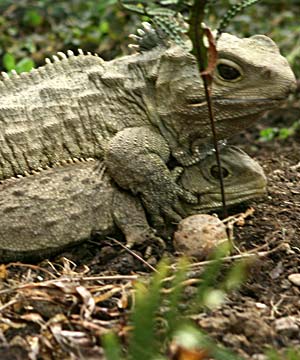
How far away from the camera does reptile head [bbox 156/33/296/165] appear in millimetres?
3836

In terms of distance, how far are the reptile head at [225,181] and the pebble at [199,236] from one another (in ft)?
1.11

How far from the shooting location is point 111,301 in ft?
11.0

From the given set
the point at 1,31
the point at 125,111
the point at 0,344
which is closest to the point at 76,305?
the point at 0,344

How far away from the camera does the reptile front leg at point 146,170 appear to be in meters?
3.90

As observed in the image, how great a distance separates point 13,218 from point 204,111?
1066 millimetres

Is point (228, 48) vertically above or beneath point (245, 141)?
above

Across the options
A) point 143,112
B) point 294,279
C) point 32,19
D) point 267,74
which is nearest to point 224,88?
point 267,74

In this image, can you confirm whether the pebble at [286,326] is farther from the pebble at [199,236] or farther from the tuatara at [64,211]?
the tuatara at [64,211]

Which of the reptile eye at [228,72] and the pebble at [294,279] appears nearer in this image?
the pebble at [294,279]

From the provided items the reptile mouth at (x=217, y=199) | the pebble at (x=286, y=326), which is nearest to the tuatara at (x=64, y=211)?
the reptile mouth at (x=217, y=199)

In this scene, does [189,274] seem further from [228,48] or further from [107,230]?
[228,48]

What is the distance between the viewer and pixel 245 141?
666 centimetres

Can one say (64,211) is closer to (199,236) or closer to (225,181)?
(199,236)

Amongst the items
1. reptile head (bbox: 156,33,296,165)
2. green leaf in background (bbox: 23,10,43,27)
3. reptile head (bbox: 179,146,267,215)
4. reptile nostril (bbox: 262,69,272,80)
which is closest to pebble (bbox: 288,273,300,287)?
reptile head (bbox: 179,146,267,215)
